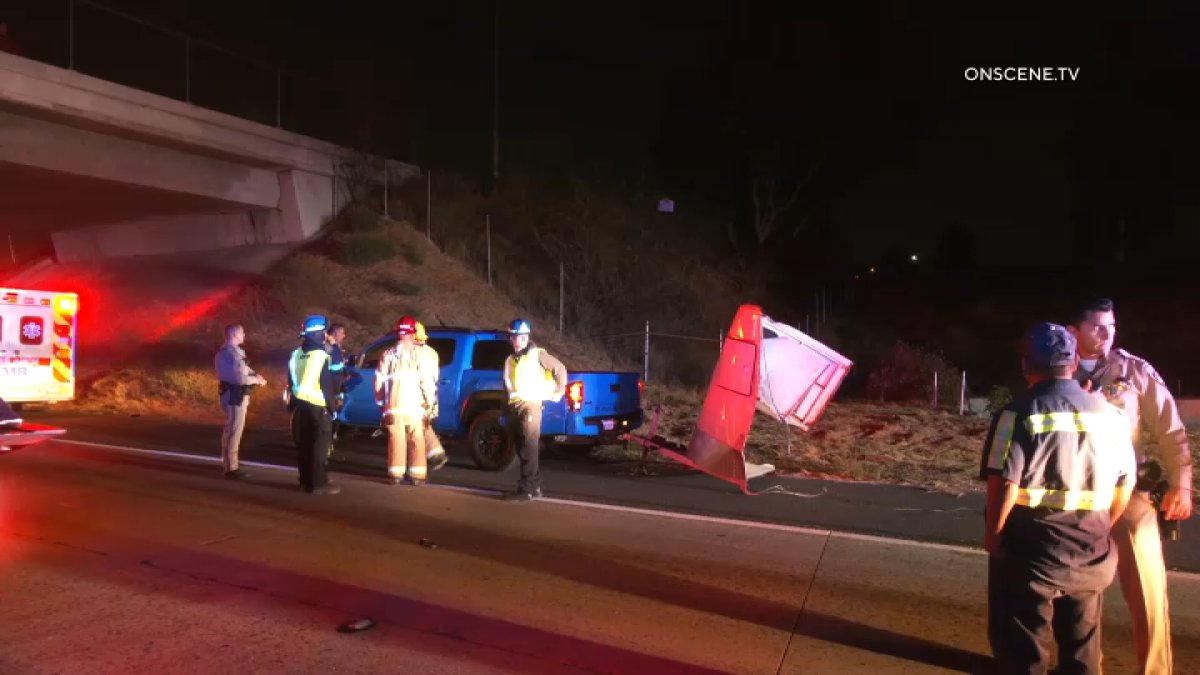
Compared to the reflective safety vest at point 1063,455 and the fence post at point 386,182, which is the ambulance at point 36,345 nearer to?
the fence post at point 386,182

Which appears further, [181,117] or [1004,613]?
[181,117]

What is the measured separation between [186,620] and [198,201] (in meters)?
22.3

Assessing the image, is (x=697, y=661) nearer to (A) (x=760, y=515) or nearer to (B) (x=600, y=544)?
(B) (x=600, y=544)

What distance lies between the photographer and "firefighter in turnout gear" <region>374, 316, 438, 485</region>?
9.62 metres

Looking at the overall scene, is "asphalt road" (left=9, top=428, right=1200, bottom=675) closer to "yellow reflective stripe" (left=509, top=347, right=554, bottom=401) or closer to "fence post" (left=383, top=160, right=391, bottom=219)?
"yellow reflective stripe" (left=509, top=347, right=554, bottom=401)

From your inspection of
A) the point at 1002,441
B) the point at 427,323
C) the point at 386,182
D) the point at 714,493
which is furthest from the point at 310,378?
the point at 386,182

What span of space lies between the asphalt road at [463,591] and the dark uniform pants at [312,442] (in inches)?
9.7

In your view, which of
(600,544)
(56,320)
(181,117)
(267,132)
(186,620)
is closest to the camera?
(186,620)

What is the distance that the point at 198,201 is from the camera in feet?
83.0

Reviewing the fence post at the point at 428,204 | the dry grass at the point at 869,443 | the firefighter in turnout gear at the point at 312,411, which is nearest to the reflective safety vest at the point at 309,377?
the firefighter in turnout gear at the point at 312,411

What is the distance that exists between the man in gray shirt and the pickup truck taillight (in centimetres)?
348

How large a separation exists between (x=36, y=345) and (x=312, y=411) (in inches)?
371

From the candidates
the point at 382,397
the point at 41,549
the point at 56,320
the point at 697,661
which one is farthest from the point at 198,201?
the point at 697,661

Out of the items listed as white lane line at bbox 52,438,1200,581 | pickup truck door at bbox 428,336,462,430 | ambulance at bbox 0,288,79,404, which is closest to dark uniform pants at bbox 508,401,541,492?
white lane line at bbox 52,438,1200,581
